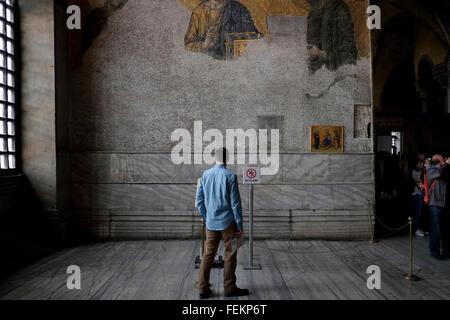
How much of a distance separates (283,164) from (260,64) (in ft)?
9.20

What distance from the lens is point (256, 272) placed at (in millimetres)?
5887

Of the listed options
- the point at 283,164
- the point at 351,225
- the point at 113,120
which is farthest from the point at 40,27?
the point at 351,225

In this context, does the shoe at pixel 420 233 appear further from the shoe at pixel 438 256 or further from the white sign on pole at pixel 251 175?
the white sign on pole at pixel 251 175

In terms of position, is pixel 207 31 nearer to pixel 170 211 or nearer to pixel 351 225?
pixel 170 211

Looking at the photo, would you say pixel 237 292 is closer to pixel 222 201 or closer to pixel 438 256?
pixel 222 201

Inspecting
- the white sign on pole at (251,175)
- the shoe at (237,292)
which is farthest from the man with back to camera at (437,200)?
the shoe at (237,292)

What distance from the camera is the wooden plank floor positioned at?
491cm

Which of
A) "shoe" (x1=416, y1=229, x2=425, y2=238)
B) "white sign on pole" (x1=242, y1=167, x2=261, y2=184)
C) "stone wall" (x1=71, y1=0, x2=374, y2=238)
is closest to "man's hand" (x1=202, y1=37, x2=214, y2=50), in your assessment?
"stone wall" (x1=71, y1=0, x2=374, y2=238)

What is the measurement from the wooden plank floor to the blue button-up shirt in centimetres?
123

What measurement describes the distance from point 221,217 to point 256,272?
6.41ft

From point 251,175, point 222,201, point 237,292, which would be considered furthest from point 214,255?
point 251,175

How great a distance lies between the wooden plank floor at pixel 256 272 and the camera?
4910mm

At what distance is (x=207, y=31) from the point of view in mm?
8219

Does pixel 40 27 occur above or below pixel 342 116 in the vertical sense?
above
